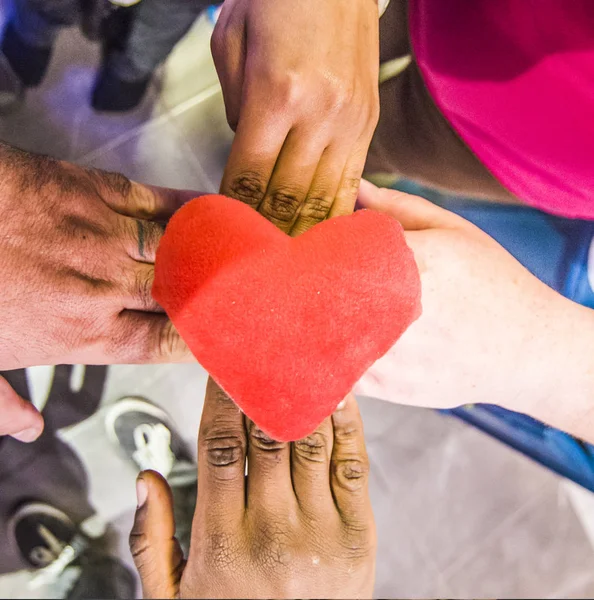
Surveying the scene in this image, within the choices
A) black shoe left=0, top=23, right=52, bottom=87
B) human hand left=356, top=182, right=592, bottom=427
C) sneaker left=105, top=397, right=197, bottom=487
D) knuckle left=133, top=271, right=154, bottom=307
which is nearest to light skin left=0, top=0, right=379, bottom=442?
knuckle left=133, top=271, right=154, bottom=307

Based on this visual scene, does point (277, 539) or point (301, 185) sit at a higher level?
point (301, 185)

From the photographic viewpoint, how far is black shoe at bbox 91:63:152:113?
2.72 ft

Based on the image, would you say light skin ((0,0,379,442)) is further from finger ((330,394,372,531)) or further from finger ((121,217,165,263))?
finger ((330,394,372,531))

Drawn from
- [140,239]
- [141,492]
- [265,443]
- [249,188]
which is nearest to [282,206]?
[249,188]

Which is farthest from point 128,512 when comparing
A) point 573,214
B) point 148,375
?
point 573,214

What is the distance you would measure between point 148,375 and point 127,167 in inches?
14.3

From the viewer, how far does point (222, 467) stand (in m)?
0.60

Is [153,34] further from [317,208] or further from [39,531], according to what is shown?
[39,531]

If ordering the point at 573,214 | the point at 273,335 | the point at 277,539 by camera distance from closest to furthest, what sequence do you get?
the point at 273,335, the point at 277,539, the point at 573,214

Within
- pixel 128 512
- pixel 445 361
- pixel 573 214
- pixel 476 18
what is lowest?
pixel 128 512

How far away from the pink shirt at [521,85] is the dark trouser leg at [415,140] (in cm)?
2

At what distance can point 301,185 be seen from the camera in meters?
0.62

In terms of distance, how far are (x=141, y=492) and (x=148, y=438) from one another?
0.30 ft

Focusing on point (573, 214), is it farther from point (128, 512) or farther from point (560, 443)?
point (128, 512)
